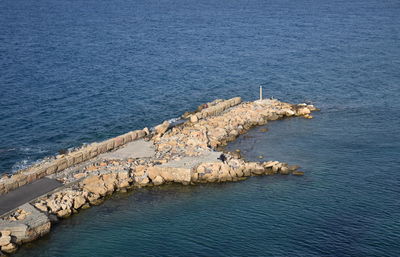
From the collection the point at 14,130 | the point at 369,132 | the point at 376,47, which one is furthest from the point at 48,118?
the point at 376,47

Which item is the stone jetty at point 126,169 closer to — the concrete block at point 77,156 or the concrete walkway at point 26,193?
the concrete block at point 77,156

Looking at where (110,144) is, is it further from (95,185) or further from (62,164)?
(95,185)

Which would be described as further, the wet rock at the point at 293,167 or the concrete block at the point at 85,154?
the concrete block at the point at 85,154

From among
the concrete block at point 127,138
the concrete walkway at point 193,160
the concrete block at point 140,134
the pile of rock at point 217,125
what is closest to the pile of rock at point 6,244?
the concrete walkway at point 193,160

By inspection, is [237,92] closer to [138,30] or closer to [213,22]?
[138,30]

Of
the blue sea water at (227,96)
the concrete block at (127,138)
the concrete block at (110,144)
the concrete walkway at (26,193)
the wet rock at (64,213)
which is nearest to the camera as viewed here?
the blue sea water at (227,96)

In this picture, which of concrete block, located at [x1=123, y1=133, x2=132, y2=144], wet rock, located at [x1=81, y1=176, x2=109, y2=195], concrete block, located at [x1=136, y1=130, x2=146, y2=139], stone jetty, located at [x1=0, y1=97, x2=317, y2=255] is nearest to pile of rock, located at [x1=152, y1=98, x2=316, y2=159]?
stone jetty, located at [x1=0, y1=97, x2=317, y2=255]
